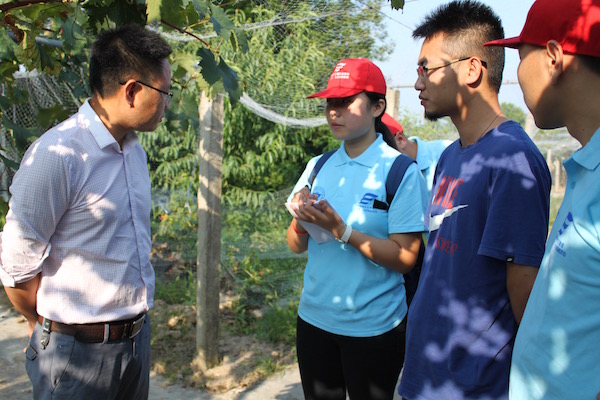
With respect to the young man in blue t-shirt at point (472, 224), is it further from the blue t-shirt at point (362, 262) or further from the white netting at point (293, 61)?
the white netting at point (293, 61)

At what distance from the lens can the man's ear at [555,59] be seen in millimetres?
1244

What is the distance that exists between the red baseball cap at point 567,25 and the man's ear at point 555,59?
12mm

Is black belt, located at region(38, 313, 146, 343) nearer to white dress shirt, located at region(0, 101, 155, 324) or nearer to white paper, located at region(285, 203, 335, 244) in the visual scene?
white dress shirt, located at region(0, 101, 155, 324)

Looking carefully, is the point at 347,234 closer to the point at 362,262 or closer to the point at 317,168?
the point at 362,262

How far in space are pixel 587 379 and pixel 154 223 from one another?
19.6 ft

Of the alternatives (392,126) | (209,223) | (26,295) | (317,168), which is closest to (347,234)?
(317,168)

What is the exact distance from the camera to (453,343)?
1752mm

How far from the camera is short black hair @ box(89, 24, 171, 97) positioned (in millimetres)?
2064

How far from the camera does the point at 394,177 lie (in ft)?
7.78

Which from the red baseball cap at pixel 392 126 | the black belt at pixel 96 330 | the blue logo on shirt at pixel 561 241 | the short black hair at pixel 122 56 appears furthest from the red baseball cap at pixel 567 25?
the red baseball cap at pixel 392 126

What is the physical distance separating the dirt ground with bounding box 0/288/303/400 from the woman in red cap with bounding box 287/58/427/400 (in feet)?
5.36

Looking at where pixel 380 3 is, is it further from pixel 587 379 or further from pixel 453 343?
pixel 587 379

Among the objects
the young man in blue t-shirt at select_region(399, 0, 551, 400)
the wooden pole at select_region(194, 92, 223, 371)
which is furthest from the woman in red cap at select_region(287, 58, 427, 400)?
the wooden pole at select_region(194, 92, 223, 371)

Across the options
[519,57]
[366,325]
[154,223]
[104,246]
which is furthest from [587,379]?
[154,223]
